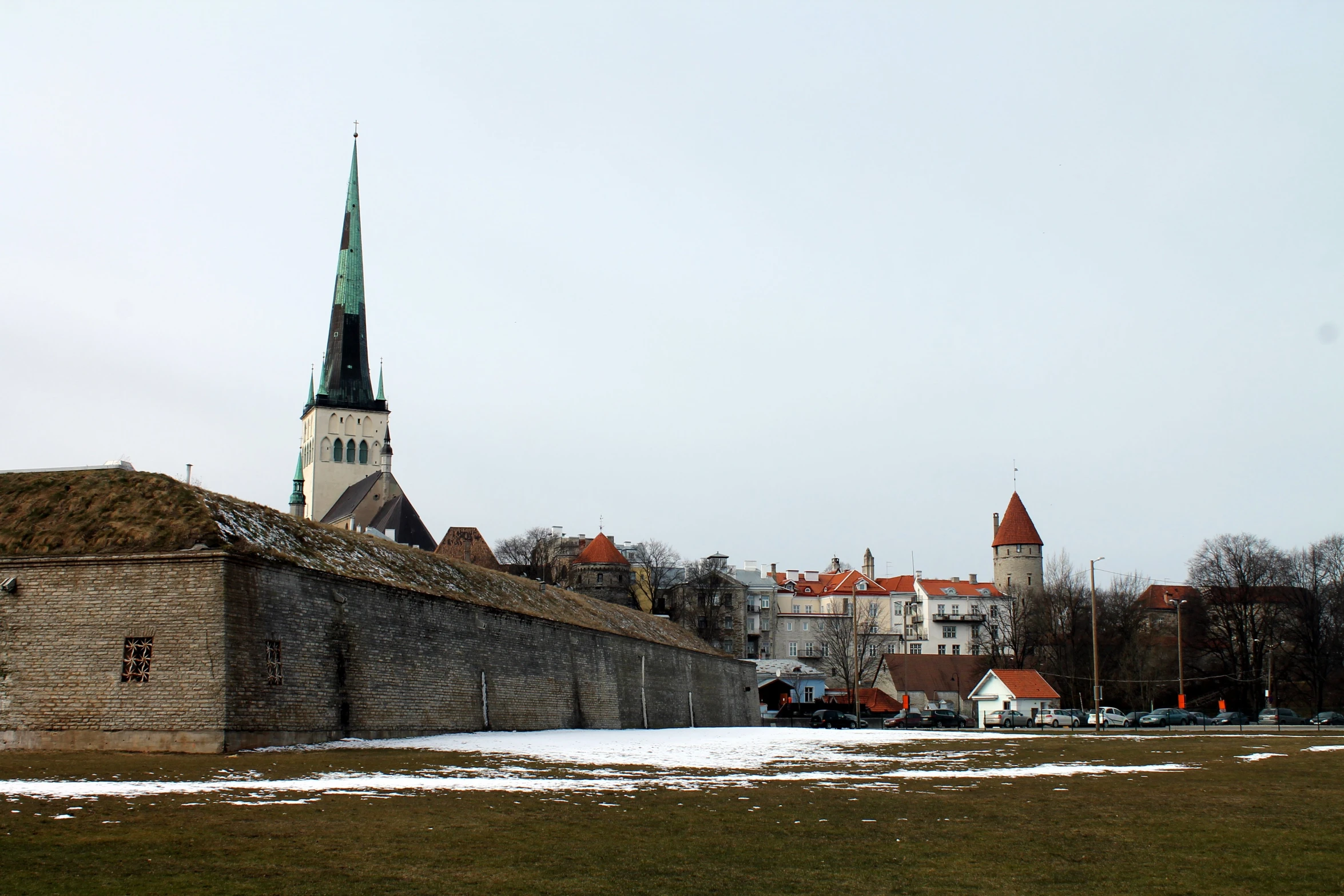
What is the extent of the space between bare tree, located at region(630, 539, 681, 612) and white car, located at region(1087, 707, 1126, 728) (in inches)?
1920

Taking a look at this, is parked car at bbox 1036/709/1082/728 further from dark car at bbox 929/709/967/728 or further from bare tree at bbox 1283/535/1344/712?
bare tree at bbox 1283/535/1344/712

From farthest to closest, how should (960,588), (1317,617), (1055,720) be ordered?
(960,588) < (1317,617) < (1055,720)

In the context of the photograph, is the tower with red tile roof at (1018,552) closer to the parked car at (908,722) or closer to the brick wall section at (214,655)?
the parked car at (908,722)

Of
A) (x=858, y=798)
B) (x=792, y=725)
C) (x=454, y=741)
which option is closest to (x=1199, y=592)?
(x=792, y=725)

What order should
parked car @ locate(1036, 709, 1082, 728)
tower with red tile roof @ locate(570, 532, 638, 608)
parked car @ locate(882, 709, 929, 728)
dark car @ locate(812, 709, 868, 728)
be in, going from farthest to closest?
tower with red tile roof @ locate(570, 532, 638, 608) → parked car @ locate(1036, 709, 1082, 728) → parked car @ locate(882, 709, 929, 728) → dark car @ locate(812, 709, 868, 728)

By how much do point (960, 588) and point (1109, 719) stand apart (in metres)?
68.9

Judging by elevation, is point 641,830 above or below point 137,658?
below

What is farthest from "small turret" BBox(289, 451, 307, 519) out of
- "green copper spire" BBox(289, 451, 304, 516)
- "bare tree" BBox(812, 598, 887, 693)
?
"bare tree" BBox(812, 598, 887, 693)

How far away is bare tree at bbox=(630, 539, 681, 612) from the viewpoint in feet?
377

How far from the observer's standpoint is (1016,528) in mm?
130500

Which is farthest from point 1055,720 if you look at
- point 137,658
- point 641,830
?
point 641,830

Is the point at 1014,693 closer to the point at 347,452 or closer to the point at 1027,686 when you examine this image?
the point at 1027,686

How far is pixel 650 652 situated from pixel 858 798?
38718 millimetres

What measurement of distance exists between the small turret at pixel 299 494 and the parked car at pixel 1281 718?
251ft
